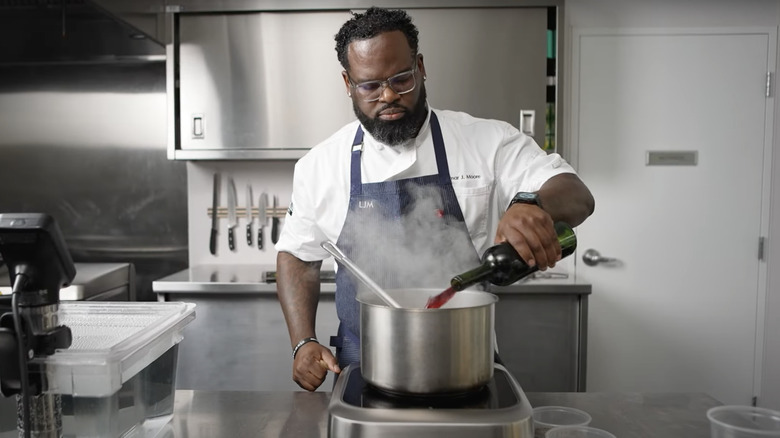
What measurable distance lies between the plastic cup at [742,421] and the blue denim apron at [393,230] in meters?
0.79

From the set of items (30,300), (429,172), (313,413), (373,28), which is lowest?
(313,413)

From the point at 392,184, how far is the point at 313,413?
732 millimetres

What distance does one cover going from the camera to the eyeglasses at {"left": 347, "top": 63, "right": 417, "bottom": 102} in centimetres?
160

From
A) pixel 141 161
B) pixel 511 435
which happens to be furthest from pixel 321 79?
pixel 511 435

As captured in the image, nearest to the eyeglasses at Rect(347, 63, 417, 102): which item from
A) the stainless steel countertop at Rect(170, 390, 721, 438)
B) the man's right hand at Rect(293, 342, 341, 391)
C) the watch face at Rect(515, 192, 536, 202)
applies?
the watch face at Rect(515, 192, 536, 202)

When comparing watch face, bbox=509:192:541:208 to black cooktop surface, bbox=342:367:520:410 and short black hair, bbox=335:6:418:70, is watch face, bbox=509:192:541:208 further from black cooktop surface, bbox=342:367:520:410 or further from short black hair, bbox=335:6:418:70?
short black hair, bbox=335:6:418:70

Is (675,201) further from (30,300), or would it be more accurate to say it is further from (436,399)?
(30,300)

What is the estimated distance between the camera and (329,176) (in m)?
1.82

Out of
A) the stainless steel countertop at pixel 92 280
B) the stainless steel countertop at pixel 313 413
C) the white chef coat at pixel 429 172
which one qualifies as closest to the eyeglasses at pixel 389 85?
the white chef coat at pixel 429 172

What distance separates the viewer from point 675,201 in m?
3.23

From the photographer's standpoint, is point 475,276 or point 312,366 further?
point 312,366

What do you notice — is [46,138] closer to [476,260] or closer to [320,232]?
[320,232]

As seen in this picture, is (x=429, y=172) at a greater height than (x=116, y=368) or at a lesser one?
greater

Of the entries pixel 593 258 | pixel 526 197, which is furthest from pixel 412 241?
pixel 593 258
